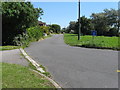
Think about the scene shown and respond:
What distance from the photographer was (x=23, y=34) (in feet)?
75.3

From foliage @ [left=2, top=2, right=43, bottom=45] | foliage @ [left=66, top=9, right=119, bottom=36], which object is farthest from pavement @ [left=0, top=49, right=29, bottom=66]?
foliage @ [left=66, top=9, right=119, bottom=36]

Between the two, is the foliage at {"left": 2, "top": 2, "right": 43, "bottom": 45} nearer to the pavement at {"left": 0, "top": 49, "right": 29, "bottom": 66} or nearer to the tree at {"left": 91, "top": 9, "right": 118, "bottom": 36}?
the pavement at {"left": 0, "top": 49, "right": 29, "bottom": 66}

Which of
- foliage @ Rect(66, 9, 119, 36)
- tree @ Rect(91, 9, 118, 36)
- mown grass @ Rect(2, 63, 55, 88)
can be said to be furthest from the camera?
tree @ Rect(91, 9, 118, 36)

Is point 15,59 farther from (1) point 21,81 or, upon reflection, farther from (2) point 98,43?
(2) point 98,43

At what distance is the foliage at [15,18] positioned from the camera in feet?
64.6

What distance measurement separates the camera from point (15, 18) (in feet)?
66.5

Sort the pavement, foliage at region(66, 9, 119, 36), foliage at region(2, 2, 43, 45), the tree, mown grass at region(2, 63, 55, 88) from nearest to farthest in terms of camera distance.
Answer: mown grass at region(2, 63, 55, 88) < the pavement < foliage at region(2, 2, 43, 45) < foliage at region(66, 9, 119, 36) < the tree

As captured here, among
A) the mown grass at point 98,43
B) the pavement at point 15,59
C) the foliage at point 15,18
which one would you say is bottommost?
the pavement at point 15,59

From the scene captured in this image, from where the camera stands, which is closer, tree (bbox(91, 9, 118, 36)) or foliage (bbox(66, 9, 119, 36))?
foliage (bbox(66, 9, 119, 36))

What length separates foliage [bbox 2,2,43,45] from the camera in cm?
1970

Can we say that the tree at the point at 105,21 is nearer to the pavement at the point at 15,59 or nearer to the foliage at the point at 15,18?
the foliage at the point at 15,18

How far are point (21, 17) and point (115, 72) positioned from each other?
15.4 meters

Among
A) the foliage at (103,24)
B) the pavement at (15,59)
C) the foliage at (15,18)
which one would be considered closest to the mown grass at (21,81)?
the pavement at (15,59)

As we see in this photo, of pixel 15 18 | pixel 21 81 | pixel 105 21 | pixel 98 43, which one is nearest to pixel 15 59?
pixel 21 81
